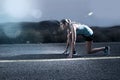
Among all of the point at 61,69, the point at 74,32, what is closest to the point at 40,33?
the point at 74,32

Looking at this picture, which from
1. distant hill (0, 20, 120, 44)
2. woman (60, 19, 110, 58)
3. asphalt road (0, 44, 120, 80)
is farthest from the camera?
distant hill (0, 20, 120, 44)

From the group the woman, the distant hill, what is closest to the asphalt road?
the woman

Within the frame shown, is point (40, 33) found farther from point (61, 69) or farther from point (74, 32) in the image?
point (61, 69)

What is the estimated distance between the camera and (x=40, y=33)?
37.9 feet

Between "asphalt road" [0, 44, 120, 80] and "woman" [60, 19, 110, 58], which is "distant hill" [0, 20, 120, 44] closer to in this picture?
"woman" [60, 19, 110, 58]

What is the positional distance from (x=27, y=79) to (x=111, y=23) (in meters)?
6.53

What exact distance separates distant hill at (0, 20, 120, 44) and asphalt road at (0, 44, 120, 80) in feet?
14.6

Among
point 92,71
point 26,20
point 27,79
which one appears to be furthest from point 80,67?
point 26,20

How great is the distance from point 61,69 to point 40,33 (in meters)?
6.14

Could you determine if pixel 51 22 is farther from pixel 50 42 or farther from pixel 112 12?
pixel 112 12

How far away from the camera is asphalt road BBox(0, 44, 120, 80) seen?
491cm

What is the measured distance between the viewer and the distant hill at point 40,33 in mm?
11047

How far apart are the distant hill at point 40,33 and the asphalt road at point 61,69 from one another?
444cm

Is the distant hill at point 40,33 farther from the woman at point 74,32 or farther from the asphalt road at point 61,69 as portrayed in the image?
the asphalt road at point 61,69
